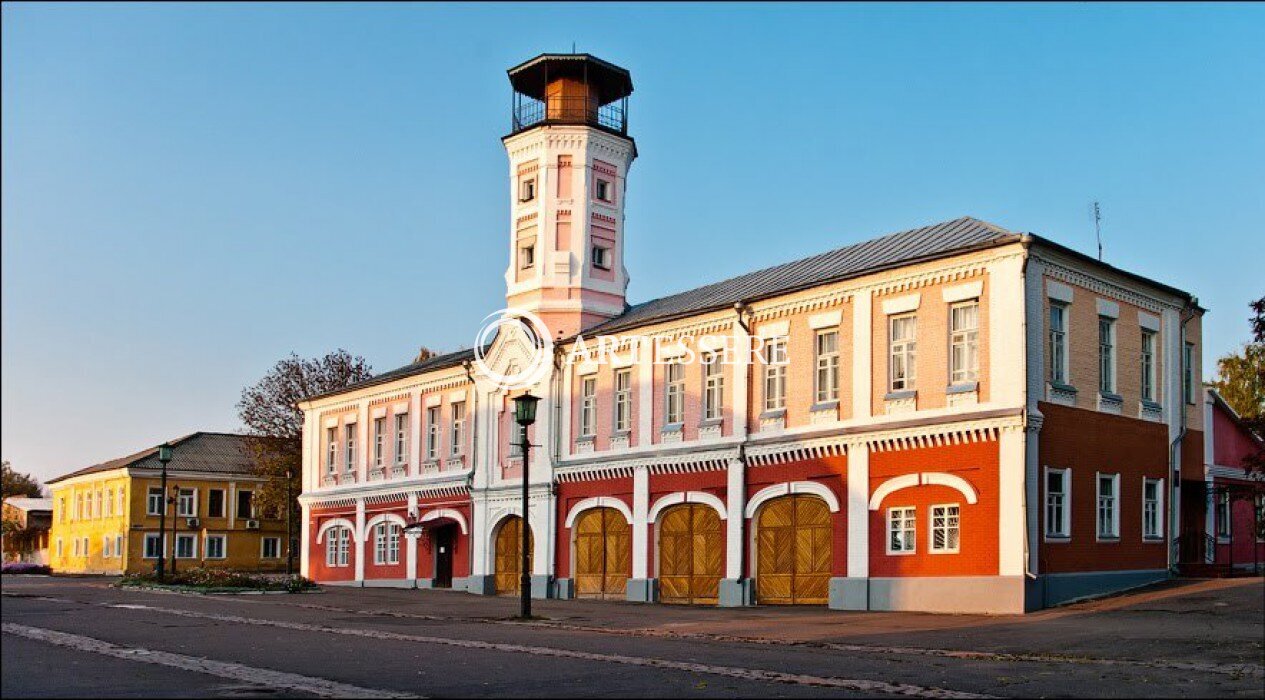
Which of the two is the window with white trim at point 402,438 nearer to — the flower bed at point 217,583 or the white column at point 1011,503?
the flower bed at point 217,583

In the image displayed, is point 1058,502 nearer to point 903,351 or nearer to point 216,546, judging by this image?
point 903,351

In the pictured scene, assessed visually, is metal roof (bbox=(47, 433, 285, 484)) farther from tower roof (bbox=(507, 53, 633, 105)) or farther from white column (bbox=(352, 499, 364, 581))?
tower roof (bbox=(507, 53, 633, 105))

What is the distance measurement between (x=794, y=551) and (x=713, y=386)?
17.4 ft

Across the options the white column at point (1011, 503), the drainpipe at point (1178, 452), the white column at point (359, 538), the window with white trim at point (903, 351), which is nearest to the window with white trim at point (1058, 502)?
the white column at point (1011, 503)

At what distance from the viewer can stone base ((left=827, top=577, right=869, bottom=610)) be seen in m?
28.0

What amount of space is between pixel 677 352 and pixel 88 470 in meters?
57.5

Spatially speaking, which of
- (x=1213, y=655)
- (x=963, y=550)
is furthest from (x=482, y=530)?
(x=1213, y=655)

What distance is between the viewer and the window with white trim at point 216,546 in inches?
2896

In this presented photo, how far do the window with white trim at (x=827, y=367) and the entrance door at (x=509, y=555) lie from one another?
1398 centimetres

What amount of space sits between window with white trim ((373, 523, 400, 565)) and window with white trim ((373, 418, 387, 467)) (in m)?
2.52

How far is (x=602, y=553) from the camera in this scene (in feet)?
121

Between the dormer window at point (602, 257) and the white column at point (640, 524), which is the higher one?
the dormer window at point (602, 257)

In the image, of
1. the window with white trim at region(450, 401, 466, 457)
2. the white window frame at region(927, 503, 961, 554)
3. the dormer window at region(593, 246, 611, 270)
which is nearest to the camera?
the white window frame at region(927, 503, 961, 554)

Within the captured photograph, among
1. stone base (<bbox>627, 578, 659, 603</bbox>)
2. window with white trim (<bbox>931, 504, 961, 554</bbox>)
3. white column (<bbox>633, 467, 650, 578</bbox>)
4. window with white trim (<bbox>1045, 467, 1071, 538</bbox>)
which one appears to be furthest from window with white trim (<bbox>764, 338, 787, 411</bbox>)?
window with white trim (<bbox>1045, 467, 1071, 538</bbox>)
